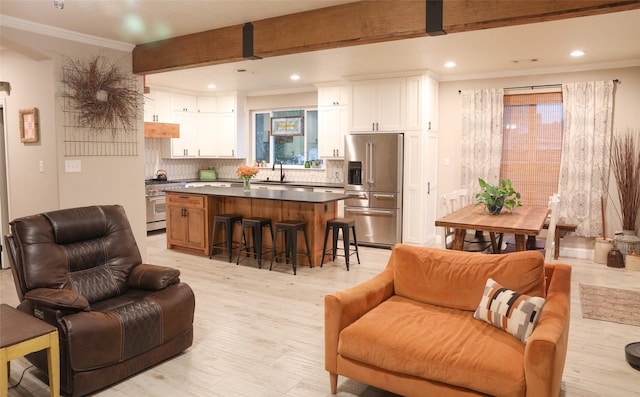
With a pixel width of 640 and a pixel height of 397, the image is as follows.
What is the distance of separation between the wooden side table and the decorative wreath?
9.62 ft

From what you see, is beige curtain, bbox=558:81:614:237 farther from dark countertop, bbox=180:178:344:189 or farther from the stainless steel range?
the stainless steel range

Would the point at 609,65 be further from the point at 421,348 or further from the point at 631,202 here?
the point at 421,348

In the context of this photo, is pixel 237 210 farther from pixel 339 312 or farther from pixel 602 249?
pixel 602 249

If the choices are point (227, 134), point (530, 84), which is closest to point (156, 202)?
point (227, 134)

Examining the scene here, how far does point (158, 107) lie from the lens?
26.4 ft

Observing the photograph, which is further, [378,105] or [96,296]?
[378,105]

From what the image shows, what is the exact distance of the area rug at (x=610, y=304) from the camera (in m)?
4.03

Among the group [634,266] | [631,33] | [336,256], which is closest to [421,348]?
[336,256]

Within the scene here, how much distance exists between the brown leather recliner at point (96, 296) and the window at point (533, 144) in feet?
17.3

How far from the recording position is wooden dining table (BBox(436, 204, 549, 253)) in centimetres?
406

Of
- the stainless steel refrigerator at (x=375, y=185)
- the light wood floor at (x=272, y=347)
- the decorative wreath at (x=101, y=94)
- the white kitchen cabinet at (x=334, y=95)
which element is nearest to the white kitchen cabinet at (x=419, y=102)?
the stainless steel refrigerator at (x=375, y=185)

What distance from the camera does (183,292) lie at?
314 centimetres

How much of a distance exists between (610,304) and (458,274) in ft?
8.17

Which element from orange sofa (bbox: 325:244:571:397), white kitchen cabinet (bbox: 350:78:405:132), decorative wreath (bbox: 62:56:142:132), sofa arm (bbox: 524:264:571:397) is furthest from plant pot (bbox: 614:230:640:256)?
decorative wreath (bbox: 62:56:142:132)
